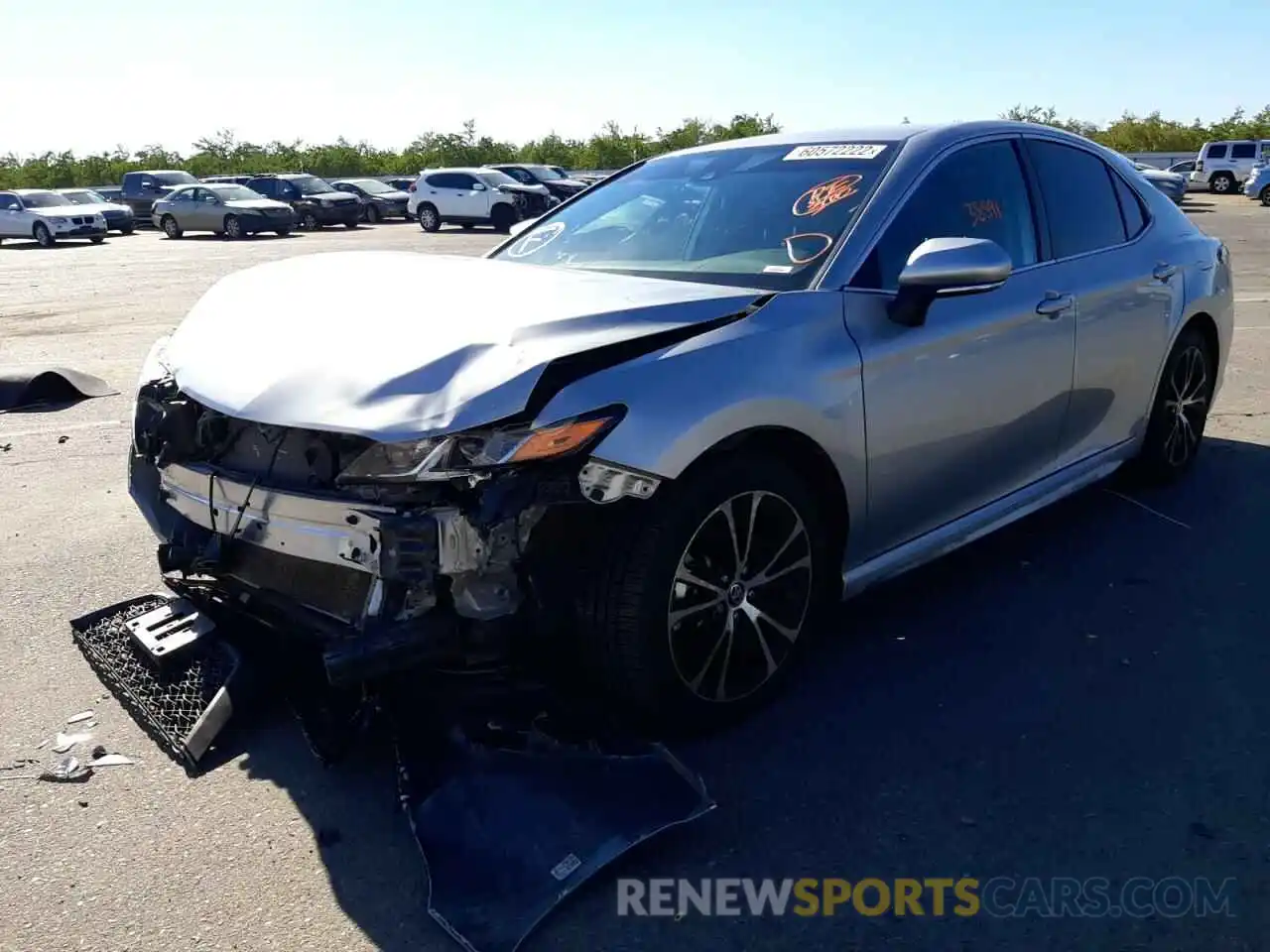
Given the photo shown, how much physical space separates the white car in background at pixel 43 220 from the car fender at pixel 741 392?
104 feet

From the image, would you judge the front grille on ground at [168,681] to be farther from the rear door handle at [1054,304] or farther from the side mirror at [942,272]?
the rear door handle at [1054,304]

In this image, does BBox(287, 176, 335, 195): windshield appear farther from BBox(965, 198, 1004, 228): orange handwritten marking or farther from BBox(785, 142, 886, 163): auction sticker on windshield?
BBox(965, 198, 1004, 228): orange handwritten marking

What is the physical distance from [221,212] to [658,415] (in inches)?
1219

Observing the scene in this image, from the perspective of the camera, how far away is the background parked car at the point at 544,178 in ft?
110

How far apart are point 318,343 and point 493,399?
2.31ft

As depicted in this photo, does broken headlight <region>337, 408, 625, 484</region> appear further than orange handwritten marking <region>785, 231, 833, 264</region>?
No

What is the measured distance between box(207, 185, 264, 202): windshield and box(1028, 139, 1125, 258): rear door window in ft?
97.8

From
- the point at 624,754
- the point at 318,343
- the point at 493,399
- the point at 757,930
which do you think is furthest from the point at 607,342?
the point at 757,930

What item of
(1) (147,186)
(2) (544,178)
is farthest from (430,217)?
(1) (147,186)

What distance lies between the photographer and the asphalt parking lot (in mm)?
2352

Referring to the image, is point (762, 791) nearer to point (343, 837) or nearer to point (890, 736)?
point (890, 736)

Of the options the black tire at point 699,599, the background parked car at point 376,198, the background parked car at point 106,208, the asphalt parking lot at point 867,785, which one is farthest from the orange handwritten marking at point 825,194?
the background parked car at point 376,198

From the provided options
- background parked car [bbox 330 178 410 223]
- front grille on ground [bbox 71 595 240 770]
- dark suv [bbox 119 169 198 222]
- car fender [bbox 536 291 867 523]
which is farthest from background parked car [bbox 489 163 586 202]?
car fender [bbox 536 291 867 523]

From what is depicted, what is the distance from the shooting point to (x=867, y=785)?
285 cm
